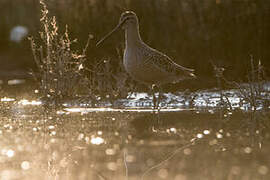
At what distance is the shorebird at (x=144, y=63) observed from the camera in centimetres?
1047

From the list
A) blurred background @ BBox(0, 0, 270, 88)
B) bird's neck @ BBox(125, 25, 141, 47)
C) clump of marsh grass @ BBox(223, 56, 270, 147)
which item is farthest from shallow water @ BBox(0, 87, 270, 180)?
blurred background @ BBox(0, 0, 270, 88)

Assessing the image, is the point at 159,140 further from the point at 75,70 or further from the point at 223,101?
the point at 75,70

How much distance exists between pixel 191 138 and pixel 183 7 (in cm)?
1002

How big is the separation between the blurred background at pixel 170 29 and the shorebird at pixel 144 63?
11.3 ft

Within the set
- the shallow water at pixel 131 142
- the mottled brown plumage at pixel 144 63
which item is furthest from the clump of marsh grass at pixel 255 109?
the mottled brown plumage at pixel 144 63

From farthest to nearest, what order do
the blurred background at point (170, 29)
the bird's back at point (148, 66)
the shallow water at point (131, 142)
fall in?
the blurred background at point (170, 29), the bird's back at point (148, 66), the shallow water at point (131, 142)

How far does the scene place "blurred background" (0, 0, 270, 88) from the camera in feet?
50.3

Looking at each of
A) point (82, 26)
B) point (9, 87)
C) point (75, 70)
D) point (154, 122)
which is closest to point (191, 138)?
point (154, 122)

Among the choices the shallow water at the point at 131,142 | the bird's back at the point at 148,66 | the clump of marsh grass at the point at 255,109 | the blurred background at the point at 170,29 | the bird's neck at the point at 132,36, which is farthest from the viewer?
the blurred background at the point at 170,29

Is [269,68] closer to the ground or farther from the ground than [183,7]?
closer to the ground

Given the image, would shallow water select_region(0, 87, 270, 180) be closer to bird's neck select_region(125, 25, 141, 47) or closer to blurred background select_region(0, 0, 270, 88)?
bird's neck select_region(125, 25, 141, 47)

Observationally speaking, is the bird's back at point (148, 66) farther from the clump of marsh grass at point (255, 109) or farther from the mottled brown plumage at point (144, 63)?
the clump of marsh grass at point (255, 109)

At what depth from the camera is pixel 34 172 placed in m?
6.08

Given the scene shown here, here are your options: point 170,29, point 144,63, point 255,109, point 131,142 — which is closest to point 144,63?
point 144,63
